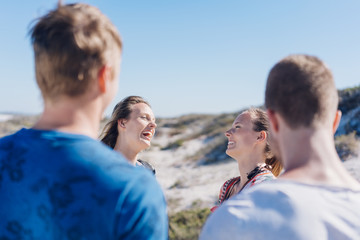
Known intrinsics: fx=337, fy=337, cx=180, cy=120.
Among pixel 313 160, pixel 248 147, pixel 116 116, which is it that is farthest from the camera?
pixel 116 116

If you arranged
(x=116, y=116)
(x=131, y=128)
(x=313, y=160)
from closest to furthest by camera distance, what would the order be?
(x=313, y=160), (x=131, y=128), (x=116, y=116)

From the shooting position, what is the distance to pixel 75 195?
1185mm

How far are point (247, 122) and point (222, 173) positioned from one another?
1278cm

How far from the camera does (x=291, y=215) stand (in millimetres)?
1233

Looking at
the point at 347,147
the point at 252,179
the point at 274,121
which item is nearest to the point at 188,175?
the point at 347,147

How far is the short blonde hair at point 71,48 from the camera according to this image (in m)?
1.28

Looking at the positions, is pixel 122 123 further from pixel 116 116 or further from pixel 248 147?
pixel 248 147

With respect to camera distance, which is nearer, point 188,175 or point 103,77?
point 103,77

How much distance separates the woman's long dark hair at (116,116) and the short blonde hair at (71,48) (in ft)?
7.96

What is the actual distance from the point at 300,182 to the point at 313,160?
11cm

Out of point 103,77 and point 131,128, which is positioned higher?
point 103,77

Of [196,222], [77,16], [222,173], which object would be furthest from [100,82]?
[222,173]

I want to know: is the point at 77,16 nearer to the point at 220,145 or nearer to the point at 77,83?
the point at 77,83

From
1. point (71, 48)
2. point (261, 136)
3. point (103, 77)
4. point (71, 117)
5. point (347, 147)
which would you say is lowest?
point (347, 147)
